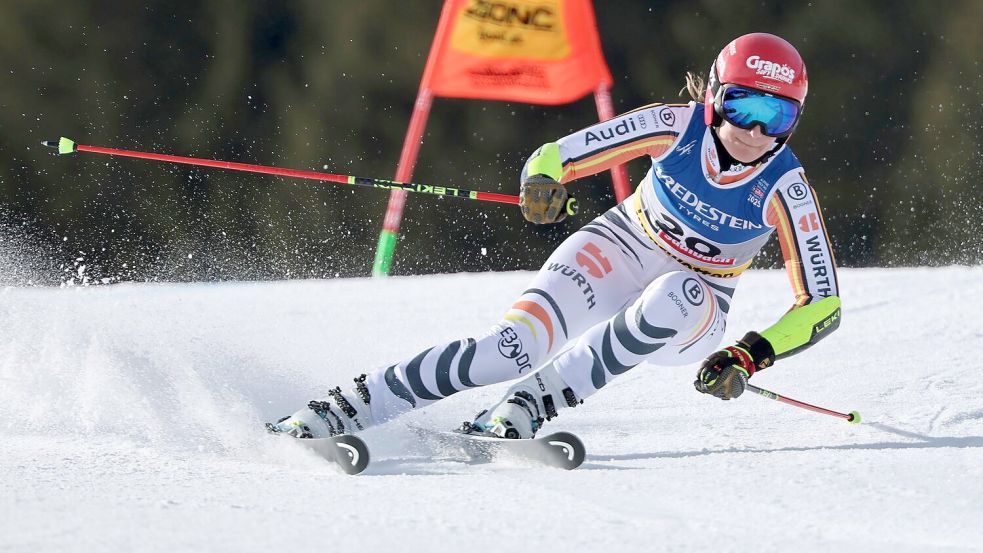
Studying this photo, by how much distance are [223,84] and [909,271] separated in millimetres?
3505

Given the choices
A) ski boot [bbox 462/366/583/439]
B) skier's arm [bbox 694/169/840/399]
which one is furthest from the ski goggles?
ski boot [bbox 462/366/583/439]

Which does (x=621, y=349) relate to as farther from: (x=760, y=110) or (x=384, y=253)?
(x=384, y=253)

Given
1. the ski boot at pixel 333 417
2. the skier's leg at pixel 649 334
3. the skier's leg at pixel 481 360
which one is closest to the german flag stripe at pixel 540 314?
the skier's leg at pixel 481 360

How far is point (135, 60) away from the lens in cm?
582

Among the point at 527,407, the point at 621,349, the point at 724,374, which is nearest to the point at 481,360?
the point at 527,407

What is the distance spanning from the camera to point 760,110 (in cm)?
298

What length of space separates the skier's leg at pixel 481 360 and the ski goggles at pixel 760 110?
0.56 metres

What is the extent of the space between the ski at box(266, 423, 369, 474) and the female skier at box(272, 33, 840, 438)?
16 cm

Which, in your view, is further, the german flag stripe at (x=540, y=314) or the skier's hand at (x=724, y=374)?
the german flag stripe at (x=540, y=314)

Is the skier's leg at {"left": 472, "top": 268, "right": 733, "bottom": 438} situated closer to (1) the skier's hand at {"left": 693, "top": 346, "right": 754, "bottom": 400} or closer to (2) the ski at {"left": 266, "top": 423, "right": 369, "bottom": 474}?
(1) the skier's hand at {"left": 693, "top": 346, "right": 754, "bottom": 400}

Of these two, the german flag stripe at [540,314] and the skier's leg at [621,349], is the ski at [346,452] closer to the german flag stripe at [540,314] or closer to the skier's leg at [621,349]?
the skier's leg at [621,349]

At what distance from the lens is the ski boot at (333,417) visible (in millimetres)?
2830

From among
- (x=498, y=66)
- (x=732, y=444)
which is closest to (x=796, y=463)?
(x=732, y=444)

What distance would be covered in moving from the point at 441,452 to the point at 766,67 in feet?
4.17
